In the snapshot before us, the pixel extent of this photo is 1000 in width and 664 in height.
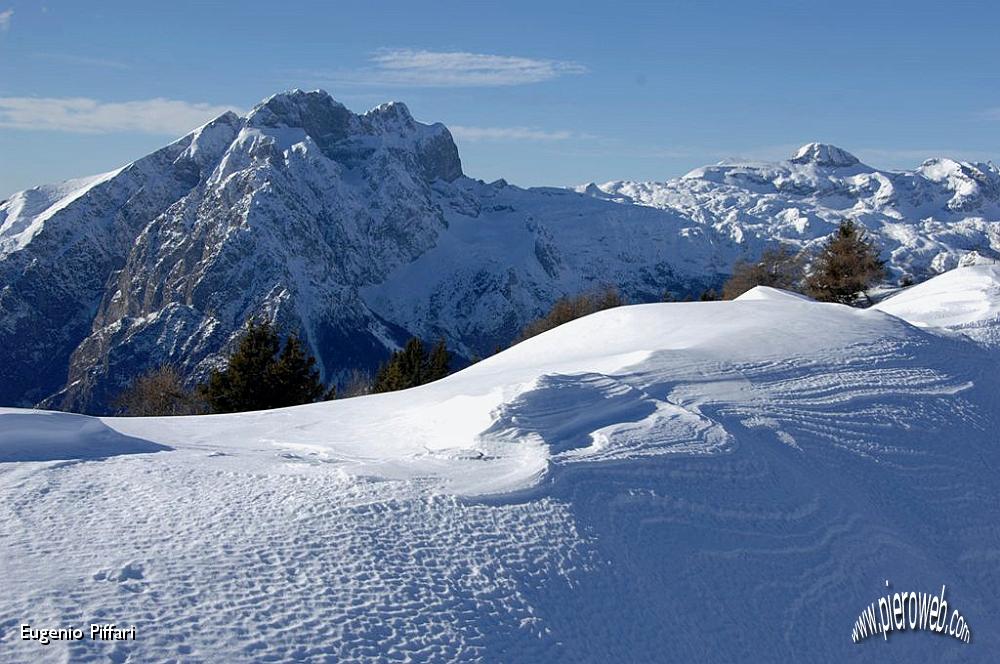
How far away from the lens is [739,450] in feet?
29.3

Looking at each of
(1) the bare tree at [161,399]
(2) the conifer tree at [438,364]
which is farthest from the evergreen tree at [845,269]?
(1) the bare tree at [161,399]

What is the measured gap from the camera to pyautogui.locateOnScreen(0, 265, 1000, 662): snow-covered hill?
18.3ft

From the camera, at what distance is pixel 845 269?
38.2m

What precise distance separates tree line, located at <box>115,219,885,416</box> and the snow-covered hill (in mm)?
15654

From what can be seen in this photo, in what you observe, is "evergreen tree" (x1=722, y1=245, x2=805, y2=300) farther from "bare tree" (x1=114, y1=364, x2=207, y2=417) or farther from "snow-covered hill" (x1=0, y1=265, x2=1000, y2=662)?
"snow-covered hill" (x1=0, y1=265, x2=1000, y2=662)

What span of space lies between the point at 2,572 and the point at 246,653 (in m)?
1.70

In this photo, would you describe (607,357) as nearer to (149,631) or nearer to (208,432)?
(208,432)

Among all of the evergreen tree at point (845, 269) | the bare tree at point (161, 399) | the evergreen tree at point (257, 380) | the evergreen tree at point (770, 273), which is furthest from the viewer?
the evergreen tree at point (770, 273)

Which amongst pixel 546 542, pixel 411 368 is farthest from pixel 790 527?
pixel 411 368

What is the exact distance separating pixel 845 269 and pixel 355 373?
76.7 feet

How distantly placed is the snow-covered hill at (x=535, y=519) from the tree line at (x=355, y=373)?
1565 centimetres

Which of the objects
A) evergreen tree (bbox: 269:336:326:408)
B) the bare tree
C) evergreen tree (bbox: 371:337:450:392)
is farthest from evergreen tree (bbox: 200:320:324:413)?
evergreen tree (bbox: 371:337:450:392)

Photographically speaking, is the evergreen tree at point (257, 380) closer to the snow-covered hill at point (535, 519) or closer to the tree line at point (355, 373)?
the tree line at point (355, 373)

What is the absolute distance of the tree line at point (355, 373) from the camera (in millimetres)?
27078
